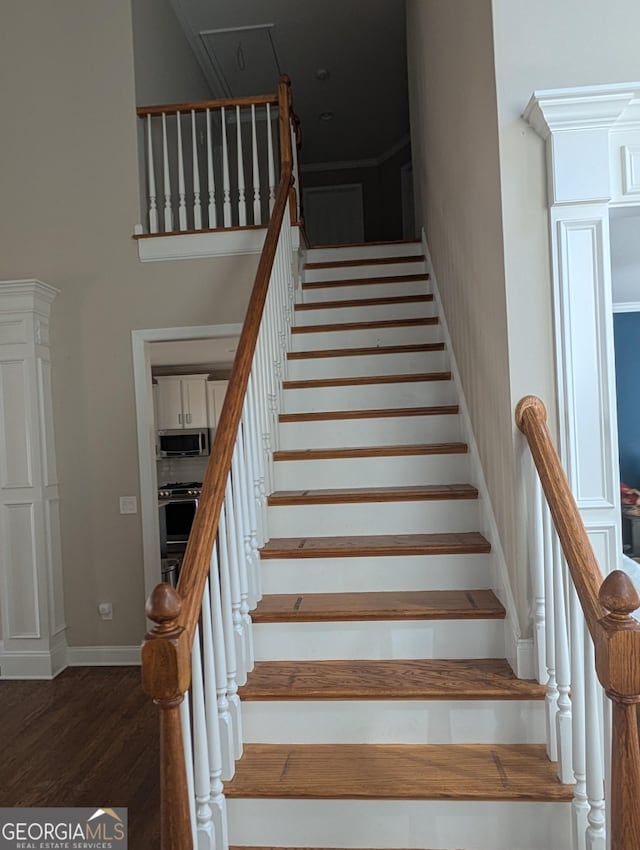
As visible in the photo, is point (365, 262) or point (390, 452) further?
point (365, 262)

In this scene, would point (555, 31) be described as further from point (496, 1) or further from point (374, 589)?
point (374, 589)

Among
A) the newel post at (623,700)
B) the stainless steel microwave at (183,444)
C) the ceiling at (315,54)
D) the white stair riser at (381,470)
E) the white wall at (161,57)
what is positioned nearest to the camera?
the newel post at (623,700)

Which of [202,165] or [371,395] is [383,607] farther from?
[202,165]

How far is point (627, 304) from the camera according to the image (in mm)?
4672

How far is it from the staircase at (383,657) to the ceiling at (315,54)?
3646 mm

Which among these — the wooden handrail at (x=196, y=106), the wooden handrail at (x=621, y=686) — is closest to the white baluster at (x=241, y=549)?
the wooden handrail at (x=621, y=686)

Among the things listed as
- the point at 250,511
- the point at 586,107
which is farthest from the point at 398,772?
the point at 586,107

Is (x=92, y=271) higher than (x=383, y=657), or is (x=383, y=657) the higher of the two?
(x=92, y=271)

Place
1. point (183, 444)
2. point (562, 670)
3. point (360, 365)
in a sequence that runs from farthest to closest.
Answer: point (183, 444) < point (360, 365) < point (562, 670)

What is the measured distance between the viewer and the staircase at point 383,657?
1.73 m

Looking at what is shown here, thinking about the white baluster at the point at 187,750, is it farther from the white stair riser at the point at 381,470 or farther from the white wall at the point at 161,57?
the white wall at the point at 161,57

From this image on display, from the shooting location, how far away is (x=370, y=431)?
3.05 m

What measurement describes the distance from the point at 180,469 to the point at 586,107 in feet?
24.8

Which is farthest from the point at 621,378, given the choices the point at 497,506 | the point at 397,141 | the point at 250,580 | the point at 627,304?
the point at 397,141
